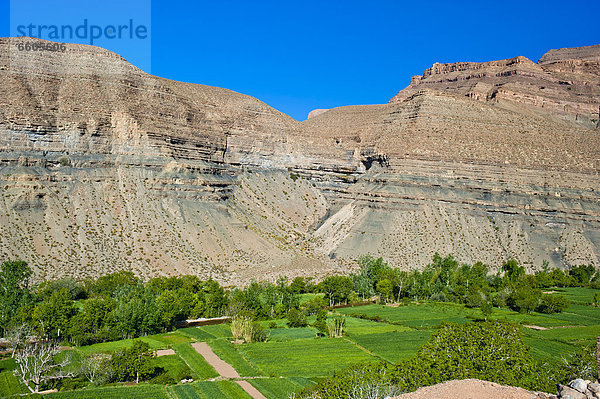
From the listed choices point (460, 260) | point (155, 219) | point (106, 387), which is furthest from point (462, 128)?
point (106, 387)

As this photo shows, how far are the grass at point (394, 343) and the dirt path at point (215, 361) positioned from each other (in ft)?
40.1

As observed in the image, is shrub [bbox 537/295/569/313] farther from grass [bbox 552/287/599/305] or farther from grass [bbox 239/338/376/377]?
grass [bbox 239/338/376/377]

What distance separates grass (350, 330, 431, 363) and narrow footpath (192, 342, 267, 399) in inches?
471

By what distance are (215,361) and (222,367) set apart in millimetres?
1770

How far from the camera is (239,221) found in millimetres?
93812

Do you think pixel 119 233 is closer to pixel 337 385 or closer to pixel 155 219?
pixel 155 219

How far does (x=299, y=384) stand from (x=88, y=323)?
2387 cm

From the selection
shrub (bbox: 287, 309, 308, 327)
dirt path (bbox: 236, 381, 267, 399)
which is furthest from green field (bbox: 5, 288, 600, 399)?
shrub (bbox: 287, 309, 308, 327)

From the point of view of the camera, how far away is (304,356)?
49.4m

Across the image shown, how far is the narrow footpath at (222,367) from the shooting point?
4072 centimetres

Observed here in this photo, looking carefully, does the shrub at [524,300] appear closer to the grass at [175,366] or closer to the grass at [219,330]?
the grass at [219,330]

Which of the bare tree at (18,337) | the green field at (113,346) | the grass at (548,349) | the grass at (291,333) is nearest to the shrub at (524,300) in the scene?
the grass at (548,349)

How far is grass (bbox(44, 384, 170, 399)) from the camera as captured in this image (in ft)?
127

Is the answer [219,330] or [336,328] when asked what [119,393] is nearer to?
[219,330]
